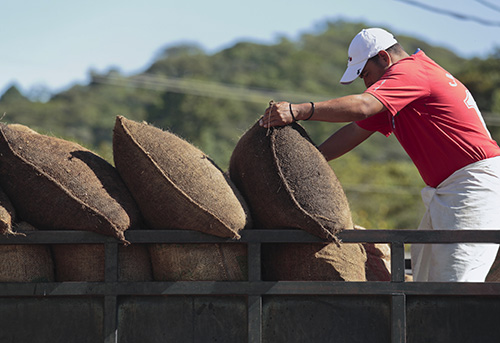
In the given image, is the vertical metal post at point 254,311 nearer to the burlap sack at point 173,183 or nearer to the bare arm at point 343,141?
the burlap sack at point 173,183

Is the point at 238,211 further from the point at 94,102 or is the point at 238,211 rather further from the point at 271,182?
the point at 94,102

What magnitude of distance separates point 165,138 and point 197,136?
159ft

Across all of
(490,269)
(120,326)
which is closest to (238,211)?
(120,326)

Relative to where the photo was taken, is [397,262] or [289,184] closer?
[397,262]

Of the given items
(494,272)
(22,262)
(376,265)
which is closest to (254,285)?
(376,265)

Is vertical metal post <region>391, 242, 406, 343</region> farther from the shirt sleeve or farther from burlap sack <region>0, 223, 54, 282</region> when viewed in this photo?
burlap sack <region>0, 223, 54, 282</region>

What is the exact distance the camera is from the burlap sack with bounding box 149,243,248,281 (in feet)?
8.66

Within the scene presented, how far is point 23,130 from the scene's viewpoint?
300cm

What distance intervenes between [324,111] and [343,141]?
70cm

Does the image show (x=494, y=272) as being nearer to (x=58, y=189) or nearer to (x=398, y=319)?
(x=398, y=319)

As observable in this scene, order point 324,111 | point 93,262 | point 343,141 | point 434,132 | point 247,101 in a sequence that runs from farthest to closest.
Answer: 1. point 247,101
2. point 343,141
3. point 434,132
4. point 324,111
5. point 93,262

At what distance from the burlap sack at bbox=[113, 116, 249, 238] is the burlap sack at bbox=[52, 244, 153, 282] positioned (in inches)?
6.0

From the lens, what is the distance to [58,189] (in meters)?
2.64

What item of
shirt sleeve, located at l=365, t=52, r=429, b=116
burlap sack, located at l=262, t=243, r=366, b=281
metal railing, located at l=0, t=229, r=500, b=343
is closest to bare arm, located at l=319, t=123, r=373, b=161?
shirt sleeve, located at l=365, t=52, r=429, b=116
